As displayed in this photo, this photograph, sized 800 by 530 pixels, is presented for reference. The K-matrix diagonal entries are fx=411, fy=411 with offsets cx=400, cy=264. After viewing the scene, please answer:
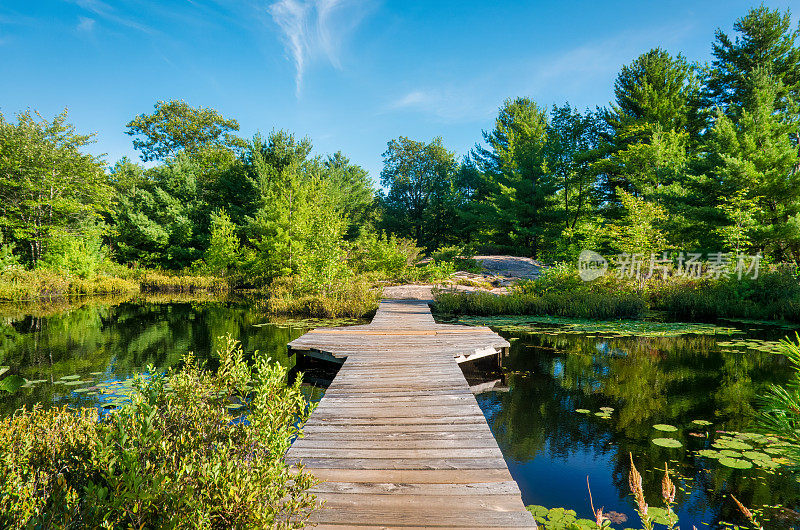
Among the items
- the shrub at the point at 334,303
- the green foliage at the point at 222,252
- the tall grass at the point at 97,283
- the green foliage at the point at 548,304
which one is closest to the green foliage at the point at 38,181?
the tall grass at the point at 97,283

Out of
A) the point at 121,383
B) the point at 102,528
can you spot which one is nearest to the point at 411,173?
the point at 121,383

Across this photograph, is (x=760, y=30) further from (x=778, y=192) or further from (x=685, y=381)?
(x=685, y=381)

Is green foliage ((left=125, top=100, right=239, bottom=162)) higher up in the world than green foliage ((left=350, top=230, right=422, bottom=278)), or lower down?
higher up

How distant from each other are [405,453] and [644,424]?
334cm

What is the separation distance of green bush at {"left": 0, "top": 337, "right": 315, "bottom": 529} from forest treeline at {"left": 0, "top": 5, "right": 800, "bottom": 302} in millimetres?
10922

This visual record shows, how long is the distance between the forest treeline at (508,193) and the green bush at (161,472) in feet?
35.8

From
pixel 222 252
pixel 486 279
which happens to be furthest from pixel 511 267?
pixel 222 252

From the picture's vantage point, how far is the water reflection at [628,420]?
11.2 ft

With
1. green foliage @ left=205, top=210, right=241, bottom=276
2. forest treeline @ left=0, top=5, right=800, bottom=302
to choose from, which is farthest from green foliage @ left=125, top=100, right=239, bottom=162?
green foliage @ left=205, top=210, right=241, bottom=276

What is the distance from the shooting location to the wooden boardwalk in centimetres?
235

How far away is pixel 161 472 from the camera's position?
196 centimetres

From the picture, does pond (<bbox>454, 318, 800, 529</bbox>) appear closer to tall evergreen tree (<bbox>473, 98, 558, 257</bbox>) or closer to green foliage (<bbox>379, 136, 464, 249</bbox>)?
tall evergreen tree (<bbox>473, 98, 558, 257</bbox>)

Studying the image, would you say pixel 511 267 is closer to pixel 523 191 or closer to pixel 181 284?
pixel 523 191

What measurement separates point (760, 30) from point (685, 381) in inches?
932
